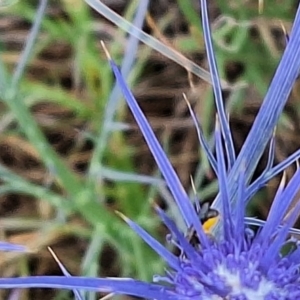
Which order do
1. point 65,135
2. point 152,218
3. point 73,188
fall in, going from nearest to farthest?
point 73,188 → point 152,218 → point 65,135

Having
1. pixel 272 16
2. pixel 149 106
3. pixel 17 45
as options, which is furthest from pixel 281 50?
pixel 17 45

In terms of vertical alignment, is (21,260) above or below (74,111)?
below

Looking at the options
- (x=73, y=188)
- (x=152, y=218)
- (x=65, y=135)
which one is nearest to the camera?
(x=73, y=188)

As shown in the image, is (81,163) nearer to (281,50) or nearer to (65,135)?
(65,135)

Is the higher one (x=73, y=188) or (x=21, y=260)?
(x=73, y=188)

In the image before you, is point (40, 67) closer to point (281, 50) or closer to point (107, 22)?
point (107, 22)

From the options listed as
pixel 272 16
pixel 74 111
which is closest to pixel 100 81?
pixel 74 111

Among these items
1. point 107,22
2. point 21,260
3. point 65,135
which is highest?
point 107,22

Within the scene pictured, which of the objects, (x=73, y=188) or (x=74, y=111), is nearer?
(x=73, y=188)

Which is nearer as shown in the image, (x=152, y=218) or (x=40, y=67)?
(x=152, y=218)
